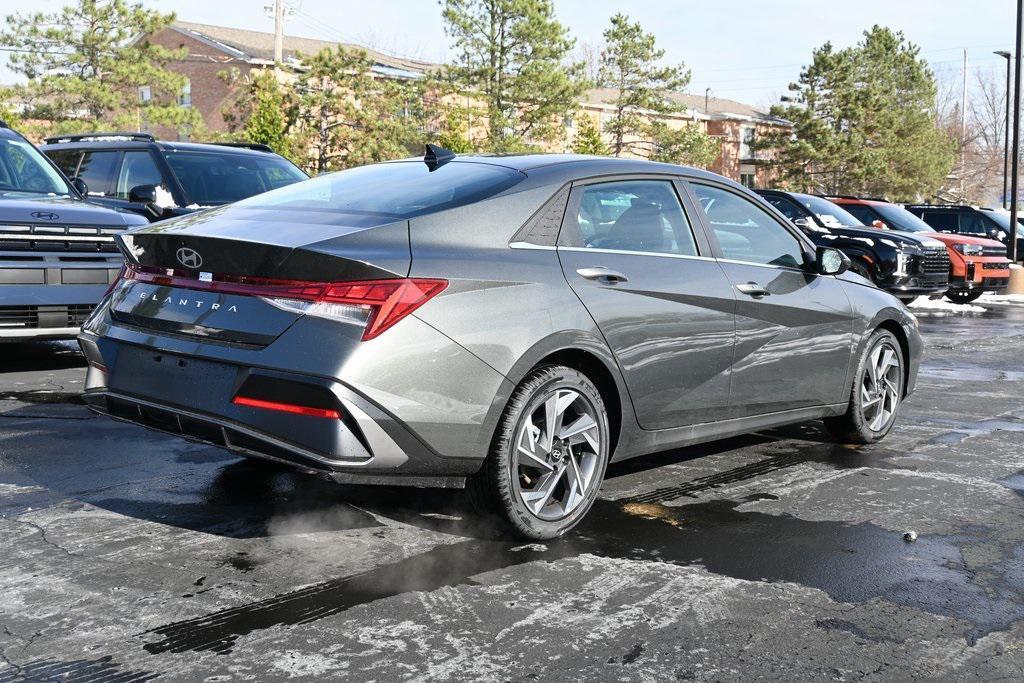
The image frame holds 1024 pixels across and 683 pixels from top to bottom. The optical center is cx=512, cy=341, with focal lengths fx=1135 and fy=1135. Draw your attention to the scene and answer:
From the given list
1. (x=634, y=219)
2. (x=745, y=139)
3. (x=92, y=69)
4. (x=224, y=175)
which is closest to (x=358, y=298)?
(x=634, y=219)

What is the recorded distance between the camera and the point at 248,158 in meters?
11.8

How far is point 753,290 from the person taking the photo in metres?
5.76

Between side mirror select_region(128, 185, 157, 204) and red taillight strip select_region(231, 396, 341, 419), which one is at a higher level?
side mirror select_region(128, 185, 157, 204)

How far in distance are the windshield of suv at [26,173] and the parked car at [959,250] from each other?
46.0 ft

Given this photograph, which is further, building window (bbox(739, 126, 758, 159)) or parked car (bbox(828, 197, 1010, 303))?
building window (bbox(739, 126, 758, 159))

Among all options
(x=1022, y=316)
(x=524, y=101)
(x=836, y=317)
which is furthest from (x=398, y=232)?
(x=524, y=101)

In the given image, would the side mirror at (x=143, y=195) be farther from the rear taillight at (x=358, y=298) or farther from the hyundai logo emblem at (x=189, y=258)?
the rear taillight at (x=358, y=298)

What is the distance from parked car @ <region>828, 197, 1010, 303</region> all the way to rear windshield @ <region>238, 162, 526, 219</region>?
15694mm

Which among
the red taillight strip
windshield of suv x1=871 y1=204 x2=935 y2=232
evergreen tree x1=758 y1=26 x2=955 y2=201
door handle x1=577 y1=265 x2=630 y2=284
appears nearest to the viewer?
the red taillight strip

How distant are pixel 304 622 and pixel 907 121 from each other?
60.5 metres

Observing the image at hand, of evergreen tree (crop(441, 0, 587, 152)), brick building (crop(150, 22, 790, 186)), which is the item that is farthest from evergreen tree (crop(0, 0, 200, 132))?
evergreen tree (crop(441, 0, 587, 152))

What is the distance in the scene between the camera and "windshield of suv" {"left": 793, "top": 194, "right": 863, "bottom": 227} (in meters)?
17.9

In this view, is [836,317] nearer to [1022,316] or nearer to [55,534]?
[55,534]

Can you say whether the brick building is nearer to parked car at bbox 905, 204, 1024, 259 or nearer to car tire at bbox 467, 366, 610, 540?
parked car at bbox 905, 204, 1024, 259
